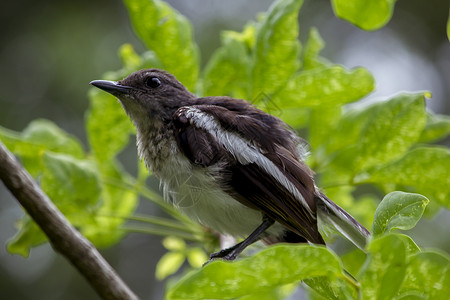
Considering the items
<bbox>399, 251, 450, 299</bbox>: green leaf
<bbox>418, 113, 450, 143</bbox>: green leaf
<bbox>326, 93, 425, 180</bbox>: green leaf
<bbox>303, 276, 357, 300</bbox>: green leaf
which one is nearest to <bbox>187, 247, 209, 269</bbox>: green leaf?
<bbox>326, 93, 425, 180</bbox>: green leaf

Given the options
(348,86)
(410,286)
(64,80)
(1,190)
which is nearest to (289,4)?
(348,86)

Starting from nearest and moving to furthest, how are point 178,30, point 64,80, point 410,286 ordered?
point 410,286 → point 178,30 → point 64,80

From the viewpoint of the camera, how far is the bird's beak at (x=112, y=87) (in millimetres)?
3275

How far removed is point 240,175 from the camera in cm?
286

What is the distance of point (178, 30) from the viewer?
113 inches

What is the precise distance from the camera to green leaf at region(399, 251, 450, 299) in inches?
58.6

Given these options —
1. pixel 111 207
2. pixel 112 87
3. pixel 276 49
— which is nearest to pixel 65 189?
pixel 111 207

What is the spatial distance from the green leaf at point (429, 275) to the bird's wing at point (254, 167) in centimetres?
114

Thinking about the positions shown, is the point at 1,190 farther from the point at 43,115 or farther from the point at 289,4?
the point at 289,4

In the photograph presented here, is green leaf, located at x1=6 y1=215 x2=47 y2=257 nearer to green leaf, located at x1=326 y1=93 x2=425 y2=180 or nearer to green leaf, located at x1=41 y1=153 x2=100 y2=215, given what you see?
green leaf, located at x1=41 y1=153 x2=100 y2=215

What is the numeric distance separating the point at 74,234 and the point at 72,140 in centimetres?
68

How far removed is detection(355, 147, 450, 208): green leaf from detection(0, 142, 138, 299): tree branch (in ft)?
4.38

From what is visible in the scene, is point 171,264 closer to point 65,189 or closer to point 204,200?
point 204,200

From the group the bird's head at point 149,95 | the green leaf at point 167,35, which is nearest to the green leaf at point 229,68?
the green leaf at point 167,35
